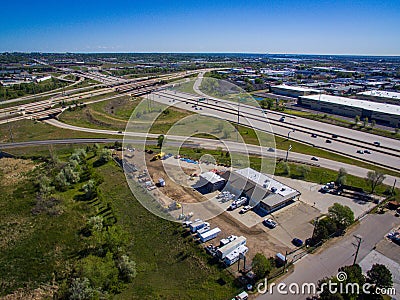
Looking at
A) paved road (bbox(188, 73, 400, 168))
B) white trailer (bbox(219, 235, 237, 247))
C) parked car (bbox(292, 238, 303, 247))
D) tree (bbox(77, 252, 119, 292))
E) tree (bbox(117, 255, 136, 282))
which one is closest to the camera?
tree (bbox(77, 252, 119, 292))

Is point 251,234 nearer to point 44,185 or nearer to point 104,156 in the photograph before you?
point 44,185

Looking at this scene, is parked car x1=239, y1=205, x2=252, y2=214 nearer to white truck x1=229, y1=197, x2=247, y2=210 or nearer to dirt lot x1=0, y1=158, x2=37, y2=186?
white truck x1=229, y1=197, x2=247, y2=210

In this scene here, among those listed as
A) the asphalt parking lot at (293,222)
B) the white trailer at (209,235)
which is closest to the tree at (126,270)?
the white trailer at (209,235)

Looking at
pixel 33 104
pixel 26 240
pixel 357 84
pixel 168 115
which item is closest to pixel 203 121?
pixel 168 115

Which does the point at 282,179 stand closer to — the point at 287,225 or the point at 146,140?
the point at 287,225

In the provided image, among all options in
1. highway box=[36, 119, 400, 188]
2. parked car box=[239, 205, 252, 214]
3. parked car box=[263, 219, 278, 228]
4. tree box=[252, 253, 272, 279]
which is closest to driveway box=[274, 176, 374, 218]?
parked car box=[263, 219, 278, 228]

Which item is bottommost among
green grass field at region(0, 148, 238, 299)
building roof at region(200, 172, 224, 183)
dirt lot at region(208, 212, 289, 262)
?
green grass field at region(0, 148, 238, 299)
